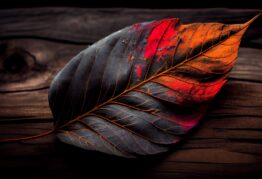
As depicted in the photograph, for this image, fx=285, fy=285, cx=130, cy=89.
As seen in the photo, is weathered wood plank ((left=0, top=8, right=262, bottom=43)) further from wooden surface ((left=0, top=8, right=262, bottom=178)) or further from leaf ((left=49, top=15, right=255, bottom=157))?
leaf ((left=49, top=15, right=255, bottom=157))

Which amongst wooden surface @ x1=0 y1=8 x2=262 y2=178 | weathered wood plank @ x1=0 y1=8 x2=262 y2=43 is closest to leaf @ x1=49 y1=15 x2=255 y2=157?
wooden surface @ x1=0 y1=8 x2=262 y2=178

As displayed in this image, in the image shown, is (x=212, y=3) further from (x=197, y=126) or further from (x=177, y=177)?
(x=177, y=177)

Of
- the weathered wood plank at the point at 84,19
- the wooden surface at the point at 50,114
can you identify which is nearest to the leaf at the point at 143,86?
the wooden surface at the point at 50,114

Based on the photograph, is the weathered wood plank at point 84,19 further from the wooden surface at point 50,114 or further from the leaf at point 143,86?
the leaf at point 143,86

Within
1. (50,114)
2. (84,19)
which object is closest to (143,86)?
(50,114)

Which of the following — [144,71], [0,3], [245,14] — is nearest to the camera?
[144,71]

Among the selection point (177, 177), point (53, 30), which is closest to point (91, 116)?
point (177, 177)
